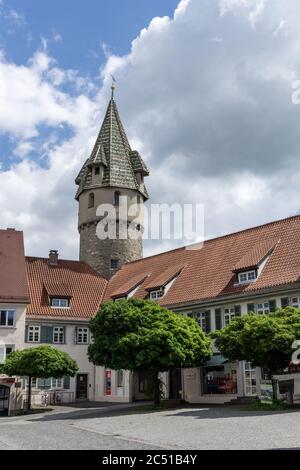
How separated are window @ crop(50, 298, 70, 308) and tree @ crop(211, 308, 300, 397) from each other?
1780cm

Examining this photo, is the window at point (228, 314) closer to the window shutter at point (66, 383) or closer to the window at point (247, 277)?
the window at point (247, 277)

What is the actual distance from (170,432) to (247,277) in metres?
15.4

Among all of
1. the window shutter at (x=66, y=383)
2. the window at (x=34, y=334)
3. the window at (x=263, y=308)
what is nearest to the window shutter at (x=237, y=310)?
the window at (x=263, y=308)

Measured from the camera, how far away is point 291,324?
970 inches

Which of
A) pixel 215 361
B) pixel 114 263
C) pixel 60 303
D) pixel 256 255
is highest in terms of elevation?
pixel 114 263

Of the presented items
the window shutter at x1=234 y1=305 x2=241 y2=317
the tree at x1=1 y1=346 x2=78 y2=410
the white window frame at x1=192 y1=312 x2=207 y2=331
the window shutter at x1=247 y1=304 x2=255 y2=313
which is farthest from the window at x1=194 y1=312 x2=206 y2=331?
the tree at x1=1 y1=346 x2=78 y2=410

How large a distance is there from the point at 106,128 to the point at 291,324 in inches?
1394

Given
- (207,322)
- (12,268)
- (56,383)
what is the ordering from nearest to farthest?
(207,322)
(56,383)
(12,268)

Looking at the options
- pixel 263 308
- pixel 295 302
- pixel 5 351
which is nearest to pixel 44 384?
pixel 5 351

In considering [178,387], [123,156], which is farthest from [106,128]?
[178,387]

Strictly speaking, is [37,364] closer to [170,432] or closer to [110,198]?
[170,432]

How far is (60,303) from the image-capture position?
4200 cm

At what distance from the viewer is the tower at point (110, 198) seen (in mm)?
49938

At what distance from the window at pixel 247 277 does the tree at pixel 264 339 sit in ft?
20.3
